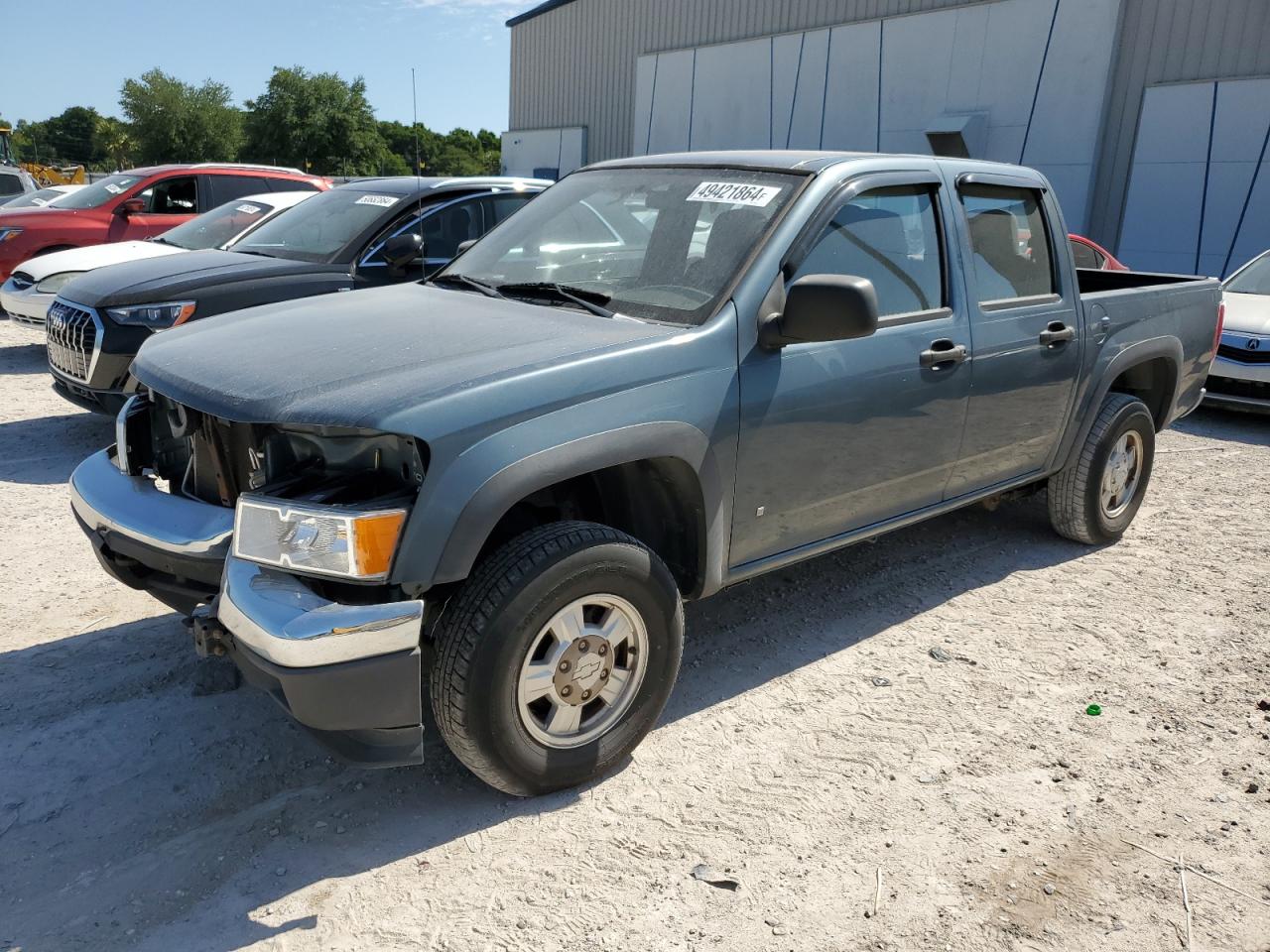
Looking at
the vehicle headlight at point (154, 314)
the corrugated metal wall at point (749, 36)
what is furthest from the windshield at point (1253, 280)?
the vehicle headlight at point (154, 314)

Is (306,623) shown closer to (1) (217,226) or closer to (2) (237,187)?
(1) (217,226)

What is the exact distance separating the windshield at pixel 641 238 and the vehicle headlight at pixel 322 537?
4.11ft

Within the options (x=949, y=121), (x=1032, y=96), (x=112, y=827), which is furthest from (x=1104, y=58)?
(x=112, y=827)

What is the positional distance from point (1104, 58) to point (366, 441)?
15.9 metres

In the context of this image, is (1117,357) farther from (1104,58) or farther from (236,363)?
(1104,58)

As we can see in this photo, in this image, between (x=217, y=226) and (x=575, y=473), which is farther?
(x=217, y=226)

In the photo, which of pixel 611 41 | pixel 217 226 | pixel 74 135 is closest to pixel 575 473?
pixel 217 226

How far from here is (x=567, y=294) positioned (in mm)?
3510

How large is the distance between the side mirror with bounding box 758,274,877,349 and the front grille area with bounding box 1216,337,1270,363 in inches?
272

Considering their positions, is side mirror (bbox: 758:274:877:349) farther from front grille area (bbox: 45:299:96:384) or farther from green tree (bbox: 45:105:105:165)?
green tree (bbox: 45:105:105:165)

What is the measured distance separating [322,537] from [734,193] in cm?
197

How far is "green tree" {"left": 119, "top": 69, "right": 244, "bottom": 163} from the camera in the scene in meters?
56.5

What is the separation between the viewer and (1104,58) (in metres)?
15.1

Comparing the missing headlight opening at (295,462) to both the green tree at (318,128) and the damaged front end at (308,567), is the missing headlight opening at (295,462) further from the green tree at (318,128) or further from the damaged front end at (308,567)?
the green tree at (318,128)
